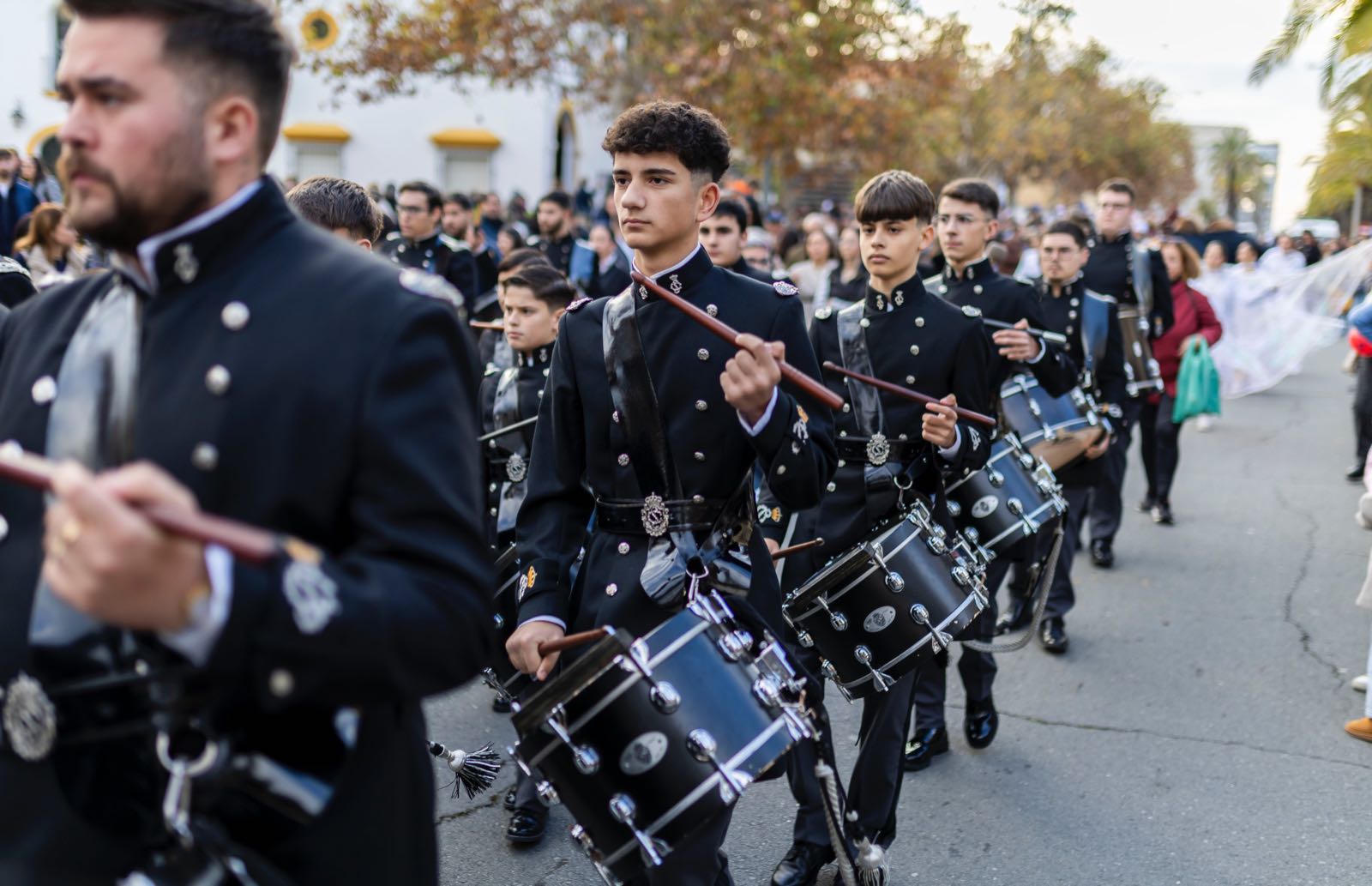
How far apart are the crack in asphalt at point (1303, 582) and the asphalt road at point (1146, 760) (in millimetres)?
24

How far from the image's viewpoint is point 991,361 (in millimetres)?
5023

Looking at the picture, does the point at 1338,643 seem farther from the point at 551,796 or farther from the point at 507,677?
the point at 551,796

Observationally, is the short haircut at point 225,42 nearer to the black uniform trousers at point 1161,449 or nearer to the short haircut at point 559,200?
the black uniform trousers at point 1161,449

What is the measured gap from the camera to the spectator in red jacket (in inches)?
391

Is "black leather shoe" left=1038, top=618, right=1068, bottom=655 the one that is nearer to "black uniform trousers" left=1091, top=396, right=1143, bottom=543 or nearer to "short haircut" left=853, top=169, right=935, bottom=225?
"black uniform trousers" left=1091, top=396, right=1143, bottom=543

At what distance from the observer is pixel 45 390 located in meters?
1.81

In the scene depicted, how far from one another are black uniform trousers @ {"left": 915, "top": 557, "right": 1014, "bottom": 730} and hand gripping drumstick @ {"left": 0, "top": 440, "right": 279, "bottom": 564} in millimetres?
3846

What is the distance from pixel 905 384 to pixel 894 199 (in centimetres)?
63

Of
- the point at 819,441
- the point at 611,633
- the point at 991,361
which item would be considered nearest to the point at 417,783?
the point at 611,633

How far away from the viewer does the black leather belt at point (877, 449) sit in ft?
14.7

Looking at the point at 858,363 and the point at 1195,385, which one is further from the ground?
the point at 858,363

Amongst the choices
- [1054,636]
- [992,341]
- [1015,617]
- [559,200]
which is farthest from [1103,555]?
[559,200]

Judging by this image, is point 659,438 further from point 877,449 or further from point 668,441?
point 877,449

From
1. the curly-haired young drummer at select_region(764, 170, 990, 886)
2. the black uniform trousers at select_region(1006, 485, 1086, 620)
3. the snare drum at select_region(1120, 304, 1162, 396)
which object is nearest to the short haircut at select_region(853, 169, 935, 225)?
the curly-haired young drummer at select_region(764, 170, 990, 886)
